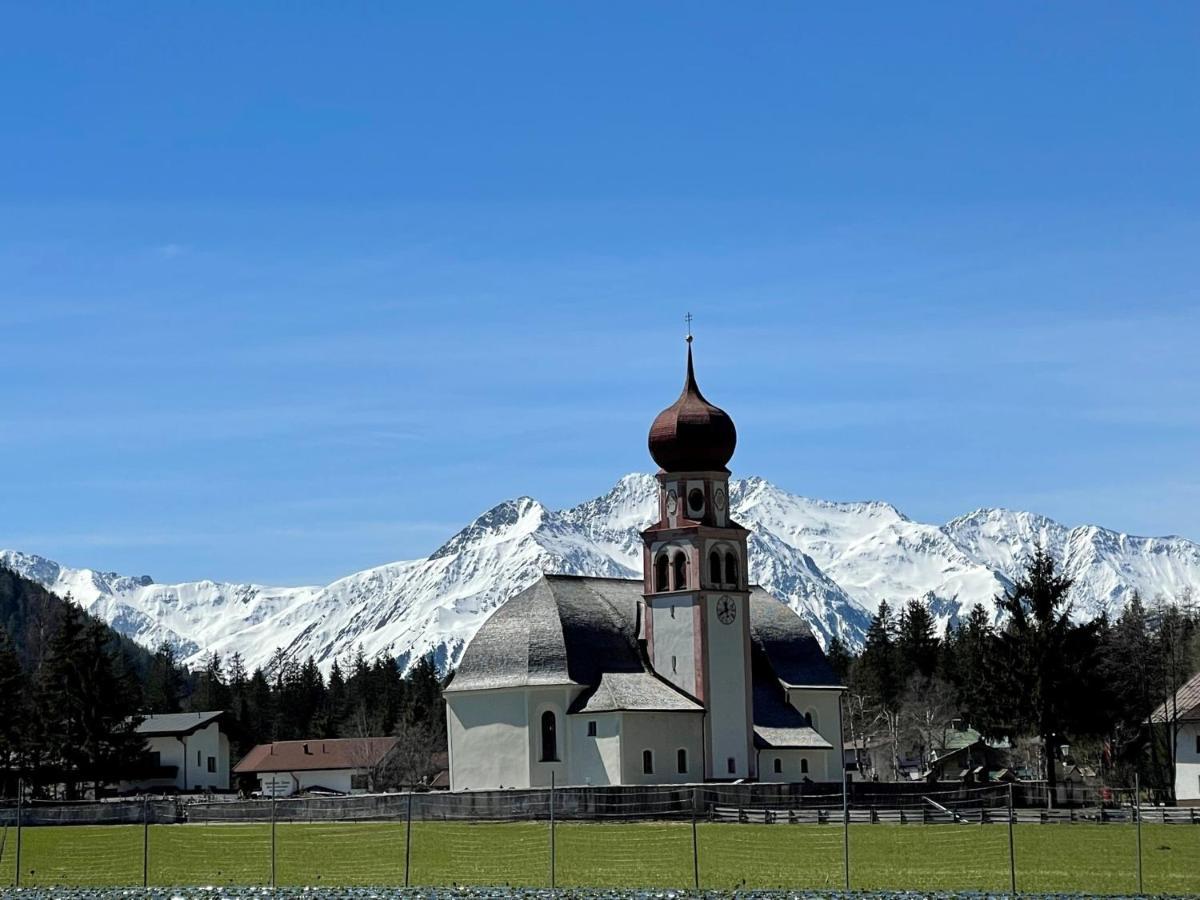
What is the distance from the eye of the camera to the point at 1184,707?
76.3m

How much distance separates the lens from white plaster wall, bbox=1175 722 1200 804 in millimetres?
74250

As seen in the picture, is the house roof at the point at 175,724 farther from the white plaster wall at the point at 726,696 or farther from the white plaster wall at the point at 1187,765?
the white plaster wall at the point at 1187,765

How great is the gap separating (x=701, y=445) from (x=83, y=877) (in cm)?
4663

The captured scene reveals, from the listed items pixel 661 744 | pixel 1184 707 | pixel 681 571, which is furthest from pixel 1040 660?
pixel 681 571

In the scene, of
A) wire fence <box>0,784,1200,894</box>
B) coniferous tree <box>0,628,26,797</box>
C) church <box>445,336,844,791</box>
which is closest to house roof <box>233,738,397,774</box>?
coniferous tree <box>0,628,26,797</box>

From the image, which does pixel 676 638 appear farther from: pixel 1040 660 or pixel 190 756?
pixel 190 756

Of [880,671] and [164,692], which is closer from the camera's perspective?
[880,671]

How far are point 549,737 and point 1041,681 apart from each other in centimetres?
2030

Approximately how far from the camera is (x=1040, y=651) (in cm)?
7562

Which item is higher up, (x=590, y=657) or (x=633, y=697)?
(x=590, y=657)

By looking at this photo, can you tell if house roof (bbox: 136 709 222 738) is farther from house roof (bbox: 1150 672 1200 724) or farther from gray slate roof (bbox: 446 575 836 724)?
house roof (bbox: 1150 672 1200 724)

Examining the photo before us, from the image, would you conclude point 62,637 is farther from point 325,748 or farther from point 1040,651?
point 1040,651

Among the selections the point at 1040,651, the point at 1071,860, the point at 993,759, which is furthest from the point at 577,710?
the point at 993,759

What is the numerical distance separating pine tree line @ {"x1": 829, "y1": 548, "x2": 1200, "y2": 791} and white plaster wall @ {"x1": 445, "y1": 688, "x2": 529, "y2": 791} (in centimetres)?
1925
